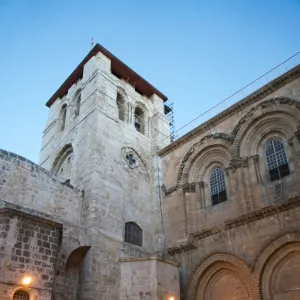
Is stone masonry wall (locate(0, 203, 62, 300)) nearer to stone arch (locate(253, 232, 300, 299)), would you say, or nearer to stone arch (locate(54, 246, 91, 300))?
stone arch (locate(54, 246, 91, 300))

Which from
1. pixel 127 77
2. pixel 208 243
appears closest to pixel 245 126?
pixel 208 243

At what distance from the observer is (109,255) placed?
44.2 feet

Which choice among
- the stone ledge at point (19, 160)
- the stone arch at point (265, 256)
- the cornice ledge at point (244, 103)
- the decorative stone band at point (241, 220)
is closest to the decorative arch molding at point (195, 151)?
the cornice ledge at point (244, 103)

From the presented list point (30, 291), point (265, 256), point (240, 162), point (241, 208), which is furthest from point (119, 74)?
point (30, 291)

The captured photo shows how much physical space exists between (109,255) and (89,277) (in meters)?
1.23

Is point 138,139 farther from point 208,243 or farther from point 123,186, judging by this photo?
point 208,243

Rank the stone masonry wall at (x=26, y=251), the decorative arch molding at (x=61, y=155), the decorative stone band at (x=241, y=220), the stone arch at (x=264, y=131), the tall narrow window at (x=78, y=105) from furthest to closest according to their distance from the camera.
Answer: the tall narrow window at (x=78, y=105) < the decorative arch molding at (x=61, y=155) < the stone arch at (x=264, y=131) < the decorative stone band at (x=241, y=220) < the stone masonry wall at (x=26, y=251)

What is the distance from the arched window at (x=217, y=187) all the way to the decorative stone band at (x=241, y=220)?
1.51m

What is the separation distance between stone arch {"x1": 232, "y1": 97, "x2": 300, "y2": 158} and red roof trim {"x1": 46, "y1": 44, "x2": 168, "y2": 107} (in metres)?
8.78

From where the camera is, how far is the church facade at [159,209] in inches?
437

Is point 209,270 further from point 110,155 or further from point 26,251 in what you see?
point 26,251

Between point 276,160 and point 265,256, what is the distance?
12.3 ft

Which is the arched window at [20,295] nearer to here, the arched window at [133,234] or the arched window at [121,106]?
the arched window at [133,234]

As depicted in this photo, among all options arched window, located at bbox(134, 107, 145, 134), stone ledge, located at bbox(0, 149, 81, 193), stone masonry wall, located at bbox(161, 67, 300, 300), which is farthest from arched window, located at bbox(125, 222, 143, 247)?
arched window, located at bbox(134, 107, 145, 134)
